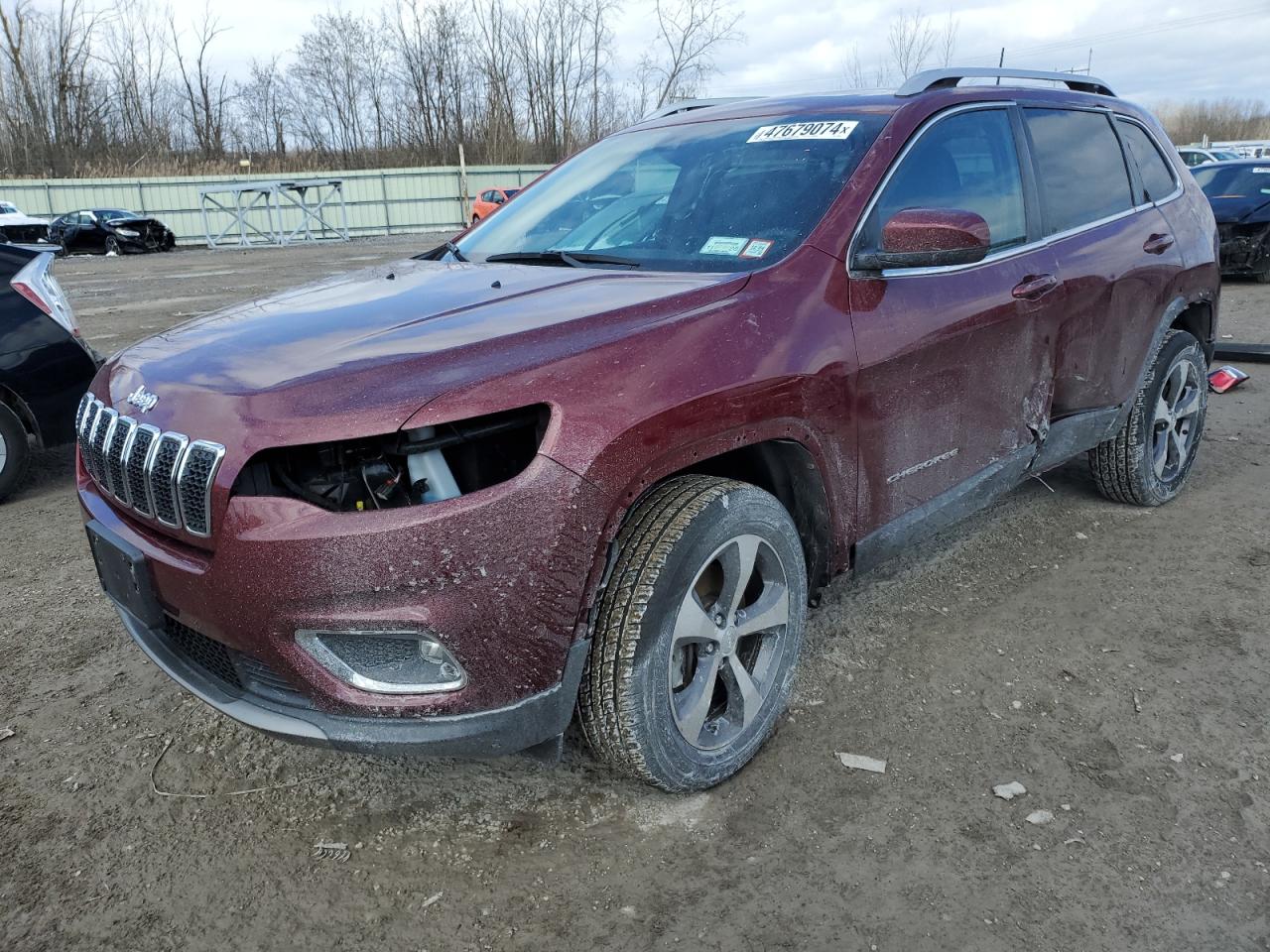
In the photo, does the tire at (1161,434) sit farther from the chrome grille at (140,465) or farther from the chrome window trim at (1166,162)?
the chrome grille at (140,465)

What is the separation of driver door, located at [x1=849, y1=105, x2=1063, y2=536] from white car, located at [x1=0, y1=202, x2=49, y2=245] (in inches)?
1056

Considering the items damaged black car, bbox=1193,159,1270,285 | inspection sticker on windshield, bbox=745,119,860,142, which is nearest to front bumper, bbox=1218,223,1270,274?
damaged black car, bbox=1193,159,1270,285

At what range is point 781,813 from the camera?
7.93 feet

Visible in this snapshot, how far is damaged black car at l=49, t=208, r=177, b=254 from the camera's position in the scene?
27.4 metres

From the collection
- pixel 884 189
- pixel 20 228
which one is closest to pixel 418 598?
pixel 884 189

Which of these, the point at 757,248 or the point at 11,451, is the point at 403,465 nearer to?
the point at 757,248

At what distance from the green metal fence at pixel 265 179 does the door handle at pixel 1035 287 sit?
109ft

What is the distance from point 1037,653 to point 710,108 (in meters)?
2.32

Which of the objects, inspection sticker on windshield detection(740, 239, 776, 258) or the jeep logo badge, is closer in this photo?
the jeep logo badge

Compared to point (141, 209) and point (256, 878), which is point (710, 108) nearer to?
point (256, 878)

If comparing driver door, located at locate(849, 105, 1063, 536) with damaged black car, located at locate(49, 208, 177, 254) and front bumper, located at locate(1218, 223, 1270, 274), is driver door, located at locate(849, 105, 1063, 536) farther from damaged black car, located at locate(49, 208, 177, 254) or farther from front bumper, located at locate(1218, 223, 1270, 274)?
damaged black car, located at locate(49, 208, 177, 254)

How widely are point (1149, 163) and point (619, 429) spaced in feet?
11.4

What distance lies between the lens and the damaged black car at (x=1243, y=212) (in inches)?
451

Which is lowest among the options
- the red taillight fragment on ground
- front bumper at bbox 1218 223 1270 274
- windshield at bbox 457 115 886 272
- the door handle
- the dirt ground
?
the dirt ground
